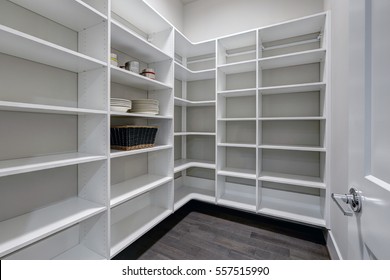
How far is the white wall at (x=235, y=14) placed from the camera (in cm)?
217

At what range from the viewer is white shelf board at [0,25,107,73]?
0.89 meters

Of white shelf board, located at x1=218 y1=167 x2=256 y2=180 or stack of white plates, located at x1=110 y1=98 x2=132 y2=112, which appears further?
white shelf board, located at x1=218 y1=167 x2=256 y2=180

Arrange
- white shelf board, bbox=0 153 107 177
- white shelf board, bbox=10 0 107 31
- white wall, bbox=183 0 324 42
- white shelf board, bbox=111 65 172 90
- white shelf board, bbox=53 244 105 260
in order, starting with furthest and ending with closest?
white wall, bbox=183 0 324 42 → white shelf board, bbox=111 65 172 90 → white shelf board, bbox=53 244 105 260 → white shelf board, bbox=10 0 107 31 → white shelf board, bbox=0 153 107 177

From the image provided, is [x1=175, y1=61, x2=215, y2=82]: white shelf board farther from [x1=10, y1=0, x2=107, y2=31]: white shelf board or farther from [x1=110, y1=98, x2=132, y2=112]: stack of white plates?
[x1=10, y1=0, x2=107, y2=31]: white shelf board

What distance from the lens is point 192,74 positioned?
2.48 metres

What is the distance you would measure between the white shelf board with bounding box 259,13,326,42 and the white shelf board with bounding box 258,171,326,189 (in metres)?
1.63

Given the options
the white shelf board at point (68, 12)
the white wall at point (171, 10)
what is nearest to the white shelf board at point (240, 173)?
the white shelf board at point (68, 12)

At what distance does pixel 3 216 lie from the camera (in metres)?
1.08

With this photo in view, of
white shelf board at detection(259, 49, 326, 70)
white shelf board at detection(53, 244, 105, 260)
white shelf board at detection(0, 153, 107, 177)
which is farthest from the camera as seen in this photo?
white shelf board at detection(259, 49, 326, 70)

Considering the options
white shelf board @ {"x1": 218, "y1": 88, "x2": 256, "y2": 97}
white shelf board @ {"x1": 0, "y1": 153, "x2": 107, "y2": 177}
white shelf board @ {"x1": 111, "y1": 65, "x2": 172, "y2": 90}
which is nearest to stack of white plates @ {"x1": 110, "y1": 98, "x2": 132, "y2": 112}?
white shelf board @ {"x1": 111, "y1": 65, "x2": 172, "y2": 90}

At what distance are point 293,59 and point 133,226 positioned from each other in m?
2.36

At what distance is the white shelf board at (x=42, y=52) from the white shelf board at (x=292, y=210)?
2.14 metres

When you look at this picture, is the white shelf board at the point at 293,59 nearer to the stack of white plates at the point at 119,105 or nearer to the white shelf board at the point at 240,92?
the white shelf board at the point at 240,92

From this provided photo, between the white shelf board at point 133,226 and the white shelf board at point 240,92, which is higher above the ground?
the white shelf board at point 240,92
